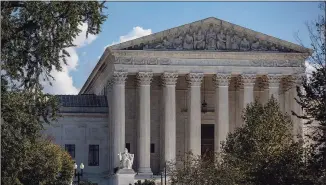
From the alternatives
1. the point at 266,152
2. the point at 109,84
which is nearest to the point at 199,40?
the point at 109,84

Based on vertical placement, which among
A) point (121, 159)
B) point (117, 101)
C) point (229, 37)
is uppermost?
point (229, 37)

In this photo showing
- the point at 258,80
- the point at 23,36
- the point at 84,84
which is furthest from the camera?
the point at 84,84

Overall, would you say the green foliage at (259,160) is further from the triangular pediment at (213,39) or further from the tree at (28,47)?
the triangular pediment at (213,39)

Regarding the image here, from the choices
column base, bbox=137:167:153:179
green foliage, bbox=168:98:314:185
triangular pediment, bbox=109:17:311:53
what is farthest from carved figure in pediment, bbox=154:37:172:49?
green foliage, bbox=168:98:314:185

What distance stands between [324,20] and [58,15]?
12.3 meters

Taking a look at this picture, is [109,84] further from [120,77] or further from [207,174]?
[207,174]

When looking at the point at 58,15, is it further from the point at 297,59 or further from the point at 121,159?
the point at 297,59

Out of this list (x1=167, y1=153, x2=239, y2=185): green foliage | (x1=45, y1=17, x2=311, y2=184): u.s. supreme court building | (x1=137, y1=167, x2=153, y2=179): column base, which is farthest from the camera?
(x1=45, y1=17, x2=311, y2=184): u.s. supreme court building

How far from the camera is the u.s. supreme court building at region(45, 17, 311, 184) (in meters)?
84.8

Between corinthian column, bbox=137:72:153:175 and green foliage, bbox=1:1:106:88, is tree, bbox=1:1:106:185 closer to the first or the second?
green foliage, bbox=1:1:106:88

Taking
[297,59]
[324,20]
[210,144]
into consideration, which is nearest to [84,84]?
[210,144]

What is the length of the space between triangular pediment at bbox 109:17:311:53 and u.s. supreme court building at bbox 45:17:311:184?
9 cm

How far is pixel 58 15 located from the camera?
31500 millimetres

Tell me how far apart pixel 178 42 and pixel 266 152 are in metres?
37.5
